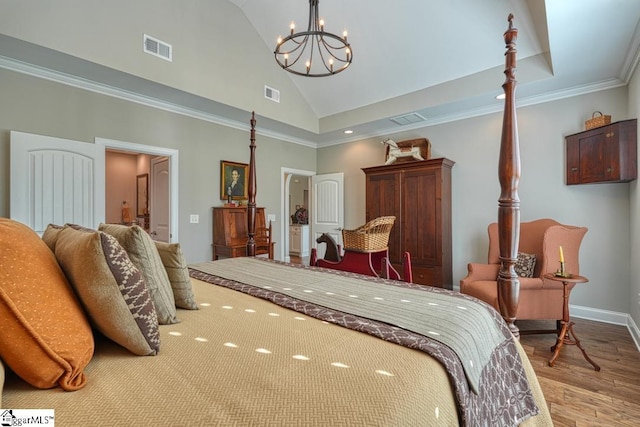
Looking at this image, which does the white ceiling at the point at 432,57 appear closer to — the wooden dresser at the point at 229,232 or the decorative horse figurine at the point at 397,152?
the decorative horse figurine at the point at 397,152

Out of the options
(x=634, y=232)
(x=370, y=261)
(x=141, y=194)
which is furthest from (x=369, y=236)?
(x=141, y=194)

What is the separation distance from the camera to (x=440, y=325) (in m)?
1.12

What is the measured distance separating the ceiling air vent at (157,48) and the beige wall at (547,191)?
3.39 meters

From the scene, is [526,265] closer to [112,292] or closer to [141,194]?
[112,292]

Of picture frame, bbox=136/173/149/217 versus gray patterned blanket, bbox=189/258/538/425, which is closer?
gray patterned blanket, bbox=189/258/538/425

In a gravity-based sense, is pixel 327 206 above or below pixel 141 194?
below

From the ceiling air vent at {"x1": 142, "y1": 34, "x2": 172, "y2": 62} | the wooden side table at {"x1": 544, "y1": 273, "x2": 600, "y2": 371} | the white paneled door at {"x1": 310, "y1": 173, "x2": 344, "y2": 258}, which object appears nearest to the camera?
the wooden side table at {"x1": 544, "y1": 273, "x2": 600, "y2": 371}

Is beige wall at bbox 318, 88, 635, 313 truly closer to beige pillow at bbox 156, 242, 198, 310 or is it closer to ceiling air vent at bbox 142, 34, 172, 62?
ceiling air vent at bbox 142, 34, 172, 62

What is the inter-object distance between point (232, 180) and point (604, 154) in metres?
4.46

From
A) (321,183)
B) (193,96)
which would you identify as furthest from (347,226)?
(193,96)

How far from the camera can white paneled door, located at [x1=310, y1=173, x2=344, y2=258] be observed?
219 inches

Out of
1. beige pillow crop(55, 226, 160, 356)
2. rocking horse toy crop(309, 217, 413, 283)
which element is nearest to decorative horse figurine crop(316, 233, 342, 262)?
rocking horse toy crop(309, 217, 413, 283)

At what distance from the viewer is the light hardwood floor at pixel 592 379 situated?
5.89 ft

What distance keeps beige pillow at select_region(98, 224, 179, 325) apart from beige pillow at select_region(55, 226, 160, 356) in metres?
0.15
